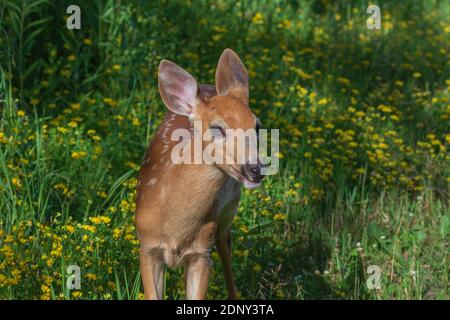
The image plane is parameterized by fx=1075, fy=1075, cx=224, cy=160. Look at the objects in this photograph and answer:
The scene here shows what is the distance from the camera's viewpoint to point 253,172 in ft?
15.4

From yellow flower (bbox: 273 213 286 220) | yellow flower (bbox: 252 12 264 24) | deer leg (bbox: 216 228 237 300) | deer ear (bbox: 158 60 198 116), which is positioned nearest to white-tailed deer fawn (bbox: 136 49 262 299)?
deer ear (bbox: 158 60 198 116)

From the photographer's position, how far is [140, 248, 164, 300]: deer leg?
511 centimetres

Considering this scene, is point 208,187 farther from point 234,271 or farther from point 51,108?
point 51,108

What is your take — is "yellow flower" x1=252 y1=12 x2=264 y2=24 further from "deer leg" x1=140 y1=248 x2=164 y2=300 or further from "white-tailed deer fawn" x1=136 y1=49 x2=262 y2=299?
"deer leg" x1=140 y1=248 x2=164 y2=300

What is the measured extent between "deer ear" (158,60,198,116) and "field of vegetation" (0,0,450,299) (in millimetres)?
870

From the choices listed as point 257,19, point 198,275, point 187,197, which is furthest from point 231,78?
point 257,19

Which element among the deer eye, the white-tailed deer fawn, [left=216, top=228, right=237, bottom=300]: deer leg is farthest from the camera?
[left=216, top=228, right=237, bottom=300]: deer leg

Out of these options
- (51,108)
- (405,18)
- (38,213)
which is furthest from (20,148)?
(405,18)

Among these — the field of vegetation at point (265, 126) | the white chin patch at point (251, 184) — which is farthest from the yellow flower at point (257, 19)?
the white chin patch at point (251, 184)

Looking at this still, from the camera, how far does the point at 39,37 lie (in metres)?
7.82

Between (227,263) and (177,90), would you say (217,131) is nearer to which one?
(177,90)

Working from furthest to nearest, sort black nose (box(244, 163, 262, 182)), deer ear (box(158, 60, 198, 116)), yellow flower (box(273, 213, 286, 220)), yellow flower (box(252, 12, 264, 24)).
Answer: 1. yellow flower (box(252, 12, 264, 24))
2. yellow flower (box(273, 213, 286, 220))
3. deer ear (box(158, 60, 198, 116))
4. black nose (box(244, 163, 262, 182))

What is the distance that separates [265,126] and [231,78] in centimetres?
246

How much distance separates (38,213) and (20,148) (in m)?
0.59
